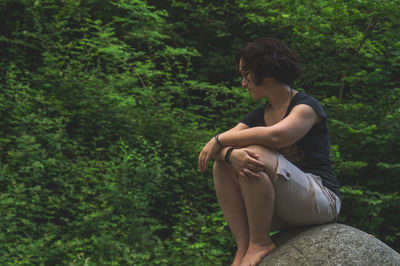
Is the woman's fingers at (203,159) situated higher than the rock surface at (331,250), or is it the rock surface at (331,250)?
the woman's fingers at (203,159)

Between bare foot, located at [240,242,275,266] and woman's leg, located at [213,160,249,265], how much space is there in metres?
0.06

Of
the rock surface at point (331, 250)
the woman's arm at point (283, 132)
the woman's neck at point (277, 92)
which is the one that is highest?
the woman's neck at point (277, 92)

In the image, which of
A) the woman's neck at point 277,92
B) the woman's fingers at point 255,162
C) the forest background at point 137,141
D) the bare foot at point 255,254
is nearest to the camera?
the woman's fingers at point 255,162

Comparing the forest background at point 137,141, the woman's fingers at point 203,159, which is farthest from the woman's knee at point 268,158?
the forest background at point 137,141

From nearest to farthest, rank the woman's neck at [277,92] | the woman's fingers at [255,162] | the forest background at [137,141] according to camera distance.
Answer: the woman's fingers at [255,162], the woman's neck at [277,92], the forest background at [137,141]

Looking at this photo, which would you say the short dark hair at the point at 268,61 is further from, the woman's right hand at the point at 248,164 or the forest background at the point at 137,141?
the forest background at the point at 137,141

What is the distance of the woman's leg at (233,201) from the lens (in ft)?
8.36

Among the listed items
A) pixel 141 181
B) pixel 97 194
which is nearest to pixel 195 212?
pixel 141 181

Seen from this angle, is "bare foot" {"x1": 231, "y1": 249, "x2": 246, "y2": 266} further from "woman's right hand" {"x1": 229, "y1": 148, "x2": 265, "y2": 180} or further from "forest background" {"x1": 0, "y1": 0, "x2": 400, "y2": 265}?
"forest background" {"x1": 0, "y1": 0, "x2": 400, "y2": 265}

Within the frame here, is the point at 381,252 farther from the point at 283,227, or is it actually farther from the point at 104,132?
the point at 104,132

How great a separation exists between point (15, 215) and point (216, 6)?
5.59m

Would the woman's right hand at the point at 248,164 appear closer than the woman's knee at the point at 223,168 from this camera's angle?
Yes

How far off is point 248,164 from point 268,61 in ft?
2.08

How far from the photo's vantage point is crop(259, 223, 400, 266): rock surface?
228 cm
